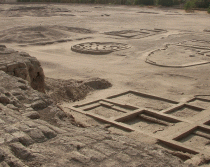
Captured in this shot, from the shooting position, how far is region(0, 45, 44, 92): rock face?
744 centimetres

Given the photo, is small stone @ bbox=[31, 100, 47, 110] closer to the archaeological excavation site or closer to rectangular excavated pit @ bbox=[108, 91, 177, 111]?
the archaeological excavation site

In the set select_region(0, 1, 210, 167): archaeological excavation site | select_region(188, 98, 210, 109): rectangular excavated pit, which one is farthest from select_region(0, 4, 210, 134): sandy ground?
select_region(188, 98, 210, 109): rectangular excavated pit

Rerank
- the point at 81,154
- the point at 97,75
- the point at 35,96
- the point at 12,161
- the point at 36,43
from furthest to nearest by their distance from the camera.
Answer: the point at 36,43 → the point at 97,75 → the point at 35,96 → the point at 81,154 → the point at 12,161

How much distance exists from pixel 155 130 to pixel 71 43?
10707mm

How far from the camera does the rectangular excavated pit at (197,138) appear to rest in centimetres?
572

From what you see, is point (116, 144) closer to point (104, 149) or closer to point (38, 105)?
point (104, 149)

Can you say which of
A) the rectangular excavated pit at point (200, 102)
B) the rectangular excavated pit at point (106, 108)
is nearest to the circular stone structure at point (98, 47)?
the rectangular excavated pit at point (106, 108)

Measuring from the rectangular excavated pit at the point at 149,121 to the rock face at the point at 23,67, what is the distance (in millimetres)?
2668

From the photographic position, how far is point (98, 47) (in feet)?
48.9

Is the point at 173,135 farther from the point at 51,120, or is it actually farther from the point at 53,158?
the point at 53,158

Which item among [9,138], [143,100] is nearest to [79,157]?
[9,138]

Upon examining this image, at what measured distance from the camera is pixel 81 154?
348 cm

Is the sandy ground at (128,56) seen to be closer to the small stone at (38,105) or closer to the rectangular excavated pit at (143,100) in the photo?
the rectangular excavated pit at (143,100)

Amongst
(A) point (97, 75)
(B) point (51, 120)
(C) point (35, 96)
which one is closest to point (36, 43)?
(A) point (97, 75)
